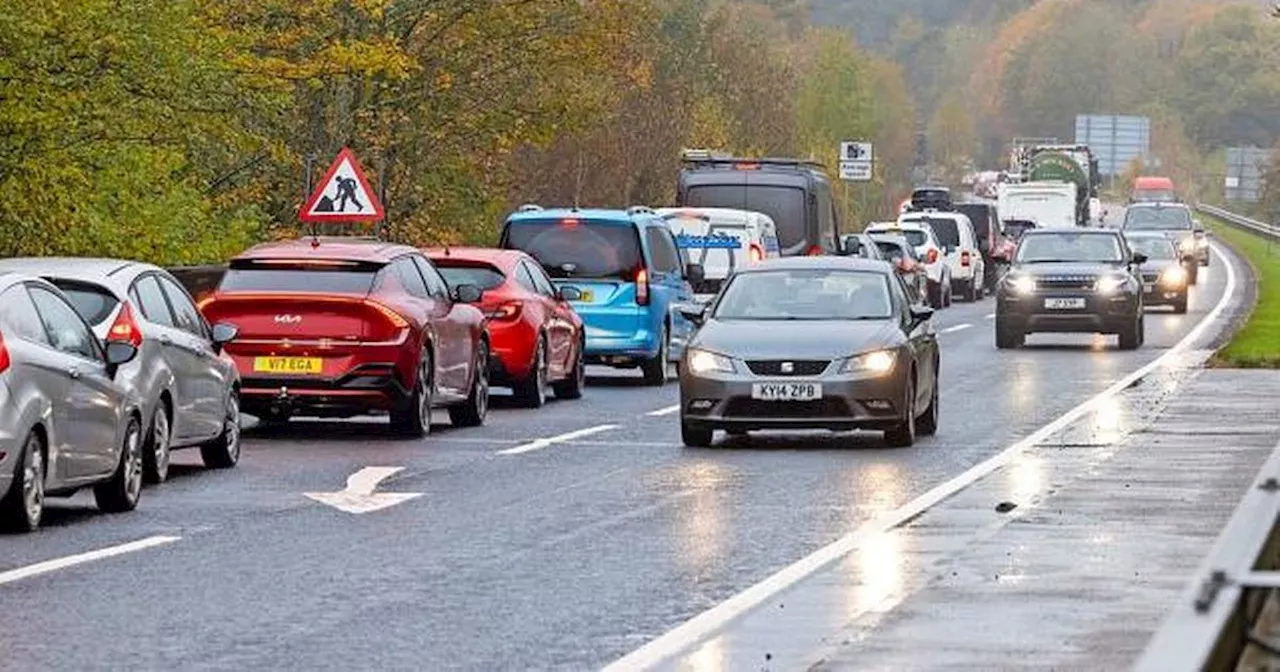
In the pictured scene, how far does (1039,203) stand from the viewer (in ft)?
302

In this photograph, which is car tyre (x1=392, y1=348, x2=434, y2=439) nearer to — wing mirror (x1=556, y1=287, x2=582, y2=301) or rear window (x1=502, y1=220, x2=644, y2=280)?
rear window (x1=502, y1=220, x2=644, y2=280)

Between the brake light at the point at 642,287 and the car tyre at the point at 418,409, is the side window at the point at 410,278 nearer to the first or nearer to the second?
the car tyre at the point at 418,409

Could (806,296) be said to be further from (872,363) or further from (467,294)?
(467,294)

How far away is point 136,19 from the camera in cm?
3788

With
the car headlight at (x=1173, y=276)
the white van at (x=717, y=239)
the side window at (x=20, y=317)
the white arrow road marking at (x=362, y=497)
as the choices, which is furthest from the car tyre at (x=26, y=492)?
the car headlight at (x=1173, y=276)

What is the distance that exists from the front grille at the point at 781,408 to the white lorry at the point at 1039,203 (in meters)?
66.8

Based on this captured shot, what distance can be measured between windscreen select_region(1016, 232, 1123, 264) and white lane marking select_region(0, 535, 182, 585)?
30.7 meters

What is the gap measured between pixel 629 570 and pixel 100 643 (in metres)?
3.54

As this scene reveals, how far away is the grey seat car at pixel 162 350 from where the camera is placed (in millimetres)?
20625

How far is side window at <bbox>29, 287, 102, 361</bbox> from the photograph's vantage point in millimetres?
18406

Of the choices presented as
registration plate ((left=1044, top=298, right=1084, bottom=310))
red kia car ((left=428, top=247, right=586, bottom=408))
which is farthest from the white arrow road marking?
registration plate ((left=1044, top=298, right=1084, bottom=310))

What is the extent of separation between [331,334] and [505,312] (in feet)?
16.6

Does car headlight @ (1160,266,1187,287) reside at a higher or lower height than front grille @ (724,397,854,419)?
lower

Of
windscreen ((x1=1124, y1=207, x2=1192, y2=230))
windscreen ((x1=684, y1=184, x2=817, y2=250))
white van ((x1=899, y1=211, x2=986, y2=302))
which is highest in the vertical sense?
windscreen ((x1=684, y1=184, x2=817, y2=250))
